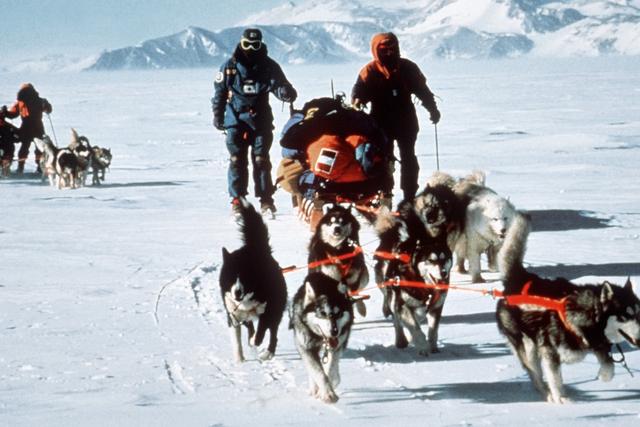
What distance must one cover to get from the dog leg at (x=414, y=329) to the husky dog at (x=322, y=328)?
0.55 meters

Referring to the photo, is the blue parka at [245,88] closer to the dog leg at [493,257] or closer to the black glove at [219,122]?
the black glove at [219,122]

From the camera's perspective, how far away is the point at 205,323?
14.8 feet

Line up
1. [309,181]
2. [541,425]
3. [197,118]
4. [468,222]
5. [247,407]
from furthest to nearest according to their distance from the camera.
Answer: [197,118]
[309,181]
[468,222]
[247,407]
[541,425]

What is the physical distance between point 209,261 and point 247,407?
2953mm

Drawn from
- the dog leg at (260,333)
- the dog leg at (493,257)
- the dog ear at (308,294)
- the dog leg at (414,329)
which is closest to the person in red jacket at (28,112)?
the dog leg at (493,257)

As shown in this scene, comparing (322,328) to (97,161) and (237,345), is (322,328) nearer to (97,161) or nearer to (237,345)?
(237,345)

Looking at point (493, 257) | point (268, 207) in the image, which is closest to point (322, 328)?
point (493, 257)

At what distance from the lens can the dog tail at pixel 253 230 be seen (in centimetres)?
380

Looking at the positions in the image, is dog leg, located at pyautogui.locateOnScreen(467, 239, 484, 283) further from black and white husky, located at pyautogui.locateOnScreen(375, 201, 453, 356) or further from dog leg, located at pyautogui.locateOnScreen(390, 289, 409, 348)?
dog leg, located at pyautogui.locateOnScreen(390, 289, 409, 348)

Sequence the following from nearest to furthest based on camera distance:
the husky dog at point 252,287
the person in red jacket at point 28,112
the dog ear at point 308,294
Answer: the dog ear at point 308,294
the husky dog at point 252,287
the person in red jacket at point 28,112

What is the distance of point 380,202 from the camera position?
6.05 meters

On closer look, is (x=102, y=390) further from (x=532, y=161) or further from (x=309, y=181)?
(x=532, y=161)

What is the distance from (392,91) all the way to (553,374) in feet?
11.9

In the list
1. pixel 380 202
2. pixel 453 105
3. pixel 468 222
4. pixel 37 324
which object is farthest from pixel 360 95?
pixel 453 105
